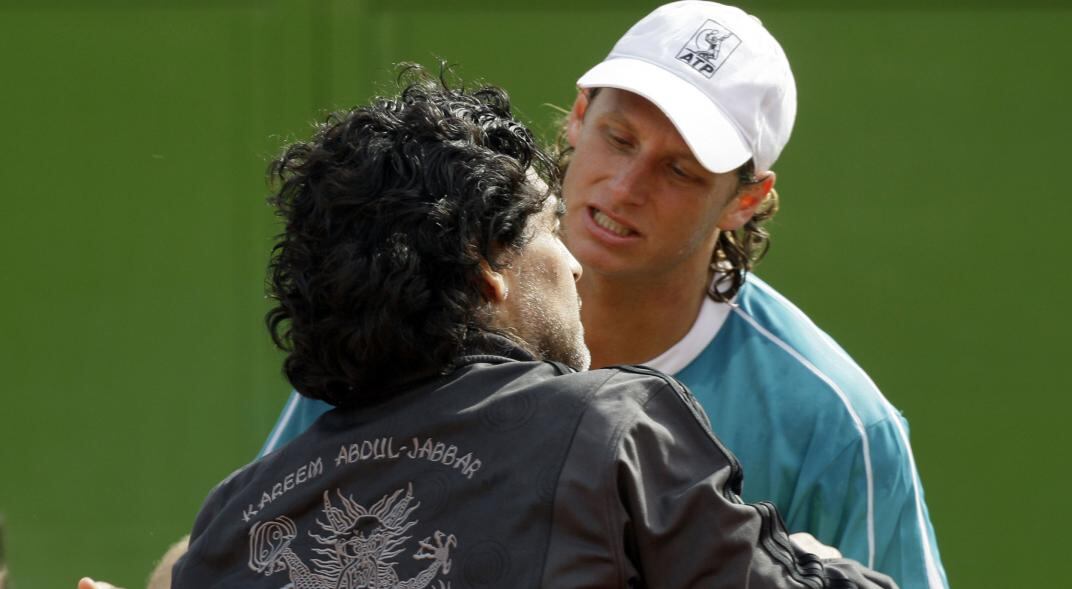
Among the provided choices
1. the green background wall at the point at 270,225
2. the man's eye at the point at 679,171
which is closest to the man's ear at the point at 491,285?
the man's eye at the point at 679,171

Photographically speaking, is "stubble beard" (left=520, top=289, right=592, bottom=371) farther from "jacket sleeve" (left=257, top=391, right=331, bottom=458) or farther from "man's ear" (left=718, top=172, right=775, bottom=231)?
"man's ear" (left=718, top=172, right=775, bottom=231)

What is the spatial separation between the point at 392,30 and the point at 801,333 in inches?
57.3

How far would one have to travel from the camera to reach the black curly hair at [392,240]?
1.45 meters

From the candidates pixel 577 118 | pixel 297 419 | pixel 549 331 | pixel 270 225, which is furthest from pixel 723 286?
pixel 270 225

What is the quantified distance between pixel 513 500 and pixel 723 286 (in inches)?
46.1

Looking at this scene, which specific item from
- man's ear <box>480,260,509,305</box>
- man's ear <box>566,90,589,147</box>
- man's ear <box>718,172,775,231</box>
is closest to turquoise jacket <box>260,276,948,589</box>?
man's ear <box>718,172,775,231</box>

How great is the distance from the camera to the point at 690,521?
1312mm

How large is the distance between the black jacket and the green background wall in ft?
6.55

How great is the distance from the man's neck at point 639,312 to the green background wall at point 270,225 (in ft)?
3.29

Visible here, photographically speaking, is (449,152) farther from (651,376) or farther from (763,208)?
(763,208)

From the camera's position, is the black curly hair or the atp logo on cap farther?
the atp logo on cap

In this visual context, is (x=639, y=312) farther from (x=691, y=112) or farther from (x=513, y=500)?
(x=513, y=500)

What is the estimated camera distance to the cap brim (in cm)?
226

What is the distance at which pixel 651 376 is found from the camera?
1.39 m
